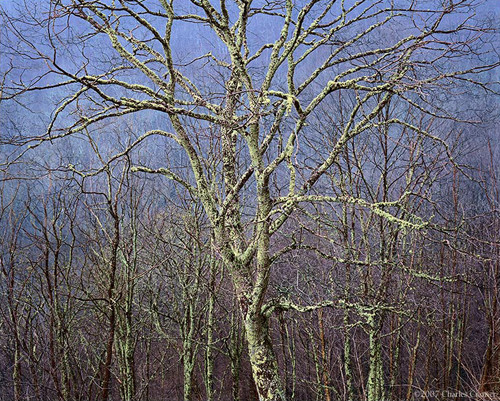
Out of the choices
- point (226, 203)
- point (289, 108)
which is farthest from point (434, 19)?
point (226, 203)

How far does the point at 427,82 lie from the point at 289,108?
138 centimetres

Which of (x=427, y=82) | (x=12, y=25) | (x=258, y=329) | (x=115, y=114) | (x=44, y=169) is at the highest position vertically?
(x=12, y=25)

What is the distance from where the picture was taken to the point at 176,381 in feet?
50.9

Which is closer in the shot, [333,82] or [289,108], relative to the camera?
[289,108]

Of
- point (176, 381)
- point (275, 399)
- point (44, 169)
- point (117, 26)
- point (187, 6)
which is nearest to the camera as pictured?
point (44, 169)

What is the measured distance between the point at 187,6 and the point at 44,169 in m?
3.66

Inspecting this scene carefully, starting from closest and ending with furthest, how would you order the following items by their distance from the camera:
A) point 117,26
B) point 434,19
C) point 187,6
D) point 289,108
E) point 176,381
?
1. point 289,108
2. point 434,19
3. point 117,26
4. point 187,6
5. point 176,381

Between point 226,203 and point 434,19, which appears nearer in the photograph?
point 226,203

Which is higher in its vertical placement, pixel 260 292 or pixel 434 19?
pixel 434 19

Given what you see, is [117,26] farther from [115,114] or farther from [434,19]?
[434,19]

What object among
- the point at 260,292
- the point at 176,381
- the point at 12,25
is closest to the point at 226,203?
the point at 260,292

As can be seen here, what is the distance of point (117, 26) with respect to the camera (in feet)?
18.9

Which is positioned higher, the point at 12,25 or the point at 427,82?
the point at 12,25

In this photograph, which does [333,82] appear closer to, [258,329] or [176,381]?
[258,329]
